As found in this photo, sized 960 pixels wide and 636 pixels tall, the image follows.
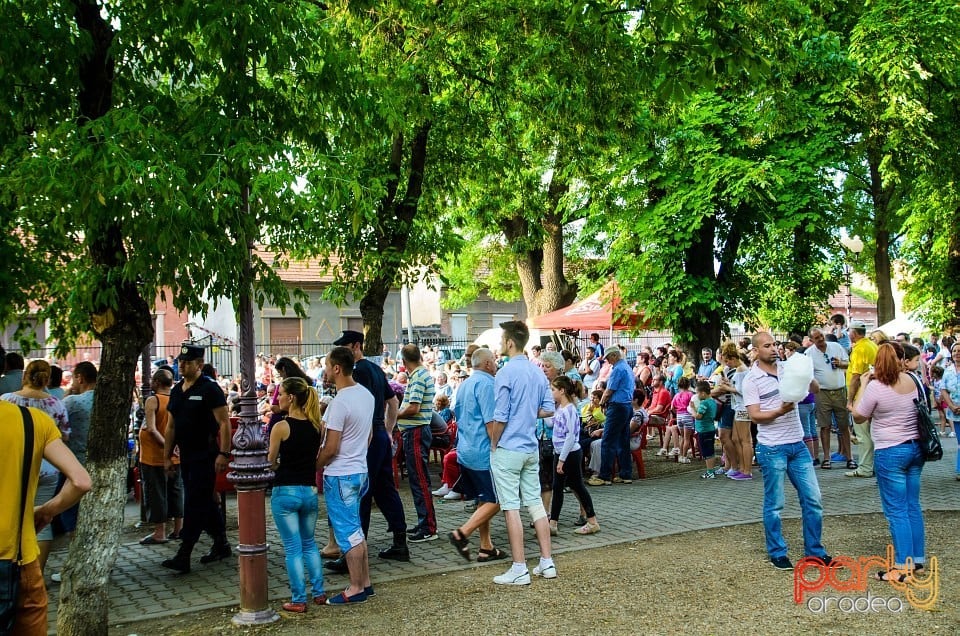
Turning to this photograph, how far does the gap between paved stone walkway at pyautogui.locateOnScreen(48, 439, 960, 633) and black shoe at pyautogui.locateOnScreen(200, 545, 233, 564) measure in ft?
0.29

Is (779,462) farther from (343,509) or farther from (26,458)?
(26,458)

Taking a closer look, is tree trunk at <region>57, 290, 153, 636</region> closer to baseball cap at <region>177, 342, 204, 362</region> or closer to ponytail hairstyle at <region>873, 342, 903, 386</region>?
baseball cap at <region>177, 342, 204, 362</region>

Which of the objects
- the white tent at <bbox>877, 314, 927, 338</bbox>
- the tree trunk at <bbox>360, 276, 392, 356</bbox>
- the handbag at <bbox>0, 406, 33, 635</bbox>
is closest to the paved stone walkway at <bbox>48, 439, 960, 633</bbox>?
the tree trunk at <bbox>360, 276, 392, 356</bbox>

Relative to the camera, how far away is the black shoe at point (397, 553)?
305 inches

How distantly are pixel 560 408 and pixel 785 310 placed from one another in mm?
14944

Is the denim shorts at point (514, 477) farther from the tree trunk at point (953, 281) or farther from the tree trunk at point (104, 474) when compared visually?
the tree trunk at point (953, 281)

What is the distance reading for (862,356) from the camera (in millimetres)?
11484

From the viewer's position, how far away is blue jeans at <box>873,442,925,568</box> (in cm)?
639

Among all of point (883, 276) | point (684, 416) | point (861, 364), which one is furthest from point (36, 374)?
point (883, 276)

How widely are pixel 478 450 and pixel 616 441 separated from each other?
4.95 m

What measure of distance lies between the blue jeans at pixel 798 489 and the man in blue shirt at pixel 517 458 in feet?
6.03

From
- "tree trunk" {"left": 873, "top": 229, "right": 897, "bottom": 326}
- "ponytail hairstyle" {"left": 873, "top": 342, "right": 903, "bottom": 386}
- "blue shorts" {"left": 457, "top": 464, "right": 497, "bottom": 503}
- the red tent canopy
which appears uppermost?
"tree trunk" {"left": 873, "top": 229, "right": 897, "bottom": 326}

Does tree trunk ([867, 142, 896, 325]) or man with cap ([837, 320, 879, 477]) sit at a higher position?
tree trunk ([867, 142, 896, 325])

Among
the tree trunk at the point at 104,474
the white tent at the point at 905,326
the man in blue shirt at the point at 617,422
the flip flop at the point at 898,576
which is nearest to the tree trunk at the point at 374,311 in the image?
the man in blue shirt at the point at 617,422
